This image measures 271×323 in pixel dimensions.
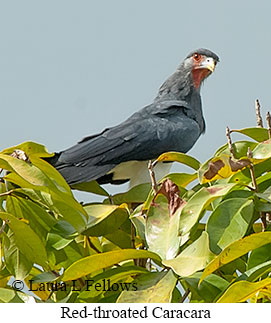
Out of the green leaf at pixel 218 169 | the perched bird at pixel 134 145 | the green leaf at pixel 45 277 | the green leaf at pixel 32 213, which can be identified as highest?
the green leaf at pixel 218 169

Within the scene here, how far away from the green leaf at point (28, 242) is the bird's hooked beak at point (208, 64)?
408cm

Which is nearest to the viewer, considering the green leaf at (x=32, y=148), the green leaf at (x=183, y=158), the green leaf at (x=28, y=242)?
the green leaf at (x=28, y=242)

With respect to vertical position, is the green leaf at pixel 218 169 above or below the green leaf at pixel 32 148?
A: below

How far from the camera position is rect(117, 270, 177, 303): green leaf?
5.95 ft

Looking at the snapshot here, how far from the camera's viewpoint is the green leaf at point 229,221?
1.93 m

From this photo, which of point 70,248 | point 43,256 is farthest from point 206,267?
point 70,248

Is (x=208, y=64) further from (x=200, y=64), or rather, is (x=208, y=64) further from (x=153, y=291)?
(x=153, y=291)

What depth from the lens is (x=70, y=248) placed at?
91.5 inches

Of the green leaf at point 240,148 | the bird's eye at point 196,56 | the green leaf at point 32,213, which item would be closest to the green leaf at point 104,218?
the green leaf at point 32,213

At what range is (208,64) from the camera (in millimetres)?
6047

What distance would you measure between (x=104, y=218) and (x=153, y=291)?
428 millimetres

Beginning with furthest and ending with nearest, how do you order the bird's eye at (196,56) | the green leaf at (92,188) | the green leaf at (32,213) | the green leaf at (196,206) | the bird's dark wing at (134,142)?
the bird's eye at (196,56) < the bird's dark wing at (134,142) < the green leaf at (92,188) < the green leaf at (32,213) < the green leaf at (196,206)

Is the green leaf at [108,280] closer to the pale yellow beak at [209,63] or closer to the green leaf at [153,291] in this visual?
the green leaf at [153,291]

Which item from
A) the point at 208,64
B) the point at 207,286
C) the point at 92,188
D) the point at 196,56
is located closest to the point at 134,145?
the point at 92,188
